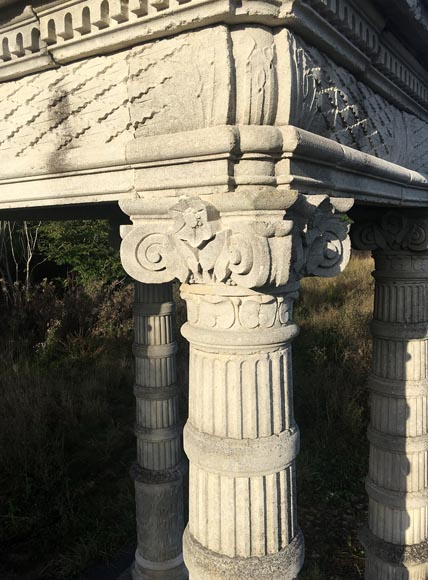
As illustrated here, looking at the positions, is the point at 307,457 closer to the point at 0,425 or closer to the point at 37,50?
the point at 0,425

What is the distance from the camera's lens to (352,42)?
2062mm

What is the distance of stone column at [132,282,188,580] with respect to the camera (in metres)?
4.27

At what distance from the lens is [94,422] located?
26.2 feet

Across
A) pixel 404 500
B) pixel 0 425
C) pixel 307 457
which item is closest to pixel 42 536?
pixel 0 425

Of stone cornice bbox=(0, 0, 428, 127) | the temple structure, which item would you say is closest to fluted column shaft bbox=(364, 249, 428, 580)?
the temple structure

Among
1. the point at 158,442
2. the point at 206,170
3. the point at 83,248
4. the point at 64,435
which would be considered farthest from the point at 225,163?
the point at 83,248

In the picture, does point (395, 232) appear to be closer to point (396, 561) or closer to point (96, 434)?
point (396, 561)

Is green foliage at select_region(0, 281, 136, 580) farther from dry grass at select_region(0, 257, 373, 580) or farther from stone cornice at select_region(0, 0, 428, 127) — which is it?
stone cornice at select_region(0, 0, 428, 127)

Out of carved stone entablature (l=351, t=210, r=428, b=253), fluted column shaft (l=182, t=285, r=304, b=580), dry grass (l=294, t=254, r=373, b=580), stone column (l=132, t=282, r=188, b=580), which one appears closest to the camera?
fluted column shaft (l=182, t=285, r=304, b=580)

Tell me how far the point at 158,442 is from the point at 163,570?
1.14 metres

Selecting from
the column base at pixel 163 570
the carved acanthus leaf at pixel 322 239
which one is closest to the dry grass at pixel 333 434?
the column base at pixel 163 570

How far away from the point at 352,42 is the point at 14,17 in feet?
4.64

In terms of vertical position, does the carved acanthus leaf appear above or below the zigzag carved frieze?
below

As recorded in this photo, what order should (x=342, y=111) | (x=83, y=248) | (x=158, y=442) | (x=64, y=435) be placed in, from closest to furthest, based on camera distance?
(x=342, y=111), (x=158, y=442), (x=64, y=435), (x=83, y=248)
